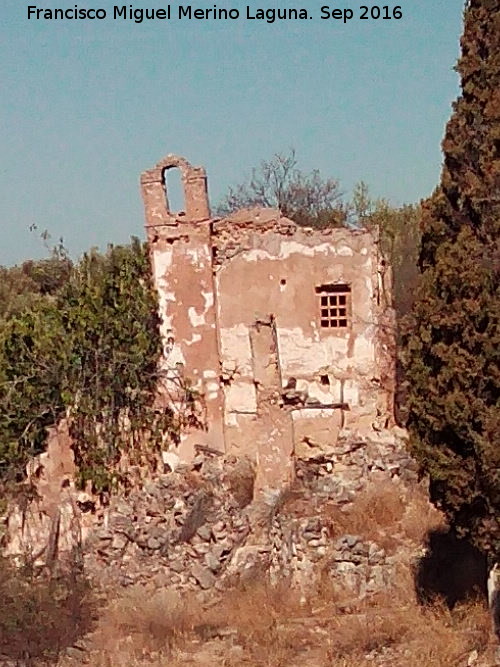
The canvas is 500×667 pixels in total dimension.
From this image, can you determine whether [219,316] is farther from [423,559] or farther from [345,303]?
[423,559]

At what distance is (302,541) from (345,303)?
14.1ft

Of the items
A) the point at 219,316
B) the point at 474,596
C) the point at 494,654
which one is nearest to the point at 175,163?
the point at 219,316

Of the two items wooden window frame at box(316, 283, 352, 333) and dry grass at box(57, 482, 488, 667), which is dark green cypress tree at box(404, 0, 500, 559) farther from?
wooden window frame at box(316, 283, 352, 333)

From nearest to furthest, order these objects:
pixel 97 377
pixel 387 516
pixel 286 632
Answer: pixel 286 632, pixel 387 516, pixel 97 377

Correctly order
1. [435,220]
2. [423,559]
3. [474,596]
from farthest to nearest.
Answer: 1. [423,559]
2. [474,596]
3. [435,220]

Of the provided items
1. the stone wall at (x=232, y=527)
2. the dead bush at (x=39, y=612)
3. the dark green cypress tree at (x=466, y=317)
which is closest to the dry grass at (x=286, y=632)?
the dead bush at (x=39, y=612)

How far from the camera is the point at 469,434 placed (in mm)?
9695

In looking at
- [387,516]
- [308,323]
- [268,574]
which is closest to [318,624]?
[268,574]

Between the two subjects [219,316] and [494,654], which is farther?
[219,316]

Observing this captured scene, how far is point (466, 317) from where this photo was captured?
9.76 meters

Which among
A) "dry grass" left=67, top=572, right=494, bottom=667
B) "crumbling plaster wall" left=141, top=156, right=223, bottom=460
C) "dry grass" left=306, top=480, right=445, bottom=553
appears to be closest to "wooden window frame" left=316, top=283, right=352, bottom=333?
"crumbling plaster wall" left=141, top=156, right=223, bottom=460

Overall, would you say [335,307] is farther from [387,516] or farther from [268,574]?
[268,574]

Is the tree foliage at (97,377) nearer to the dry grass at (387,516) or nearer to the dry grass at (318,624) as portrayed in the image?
the dry grass at (318,624)

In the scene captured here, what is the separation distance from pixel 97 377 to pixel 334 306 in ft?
14.0
